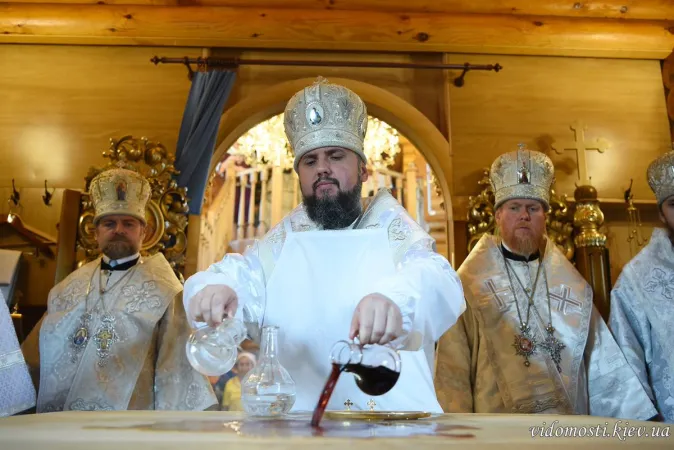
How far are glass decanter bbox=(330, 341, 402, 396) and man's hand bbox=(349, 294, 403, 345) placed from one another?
0.33 feet

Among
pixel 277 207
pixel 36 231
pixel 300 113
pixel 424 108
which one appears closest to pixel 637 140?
pixel 424 108

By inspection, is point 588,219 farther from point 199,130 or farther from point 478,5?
point 199,130

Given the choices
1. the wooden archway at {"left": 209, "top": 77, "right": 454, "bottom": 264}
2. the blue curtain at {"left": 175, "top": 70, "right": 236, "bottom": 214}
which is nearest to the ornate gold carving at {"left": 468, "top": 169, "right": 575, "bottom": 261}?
the wooden archway at {"left": 209, "top": 77, "right": 454, "bottom": 264}

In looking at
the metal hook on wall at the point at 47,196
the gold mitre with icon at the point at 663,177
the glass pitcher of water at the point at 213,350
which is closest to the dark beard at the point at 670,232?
the gold mitre with icon at the point at 663,177

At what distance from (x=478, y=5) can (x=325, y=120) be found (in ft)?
11.6

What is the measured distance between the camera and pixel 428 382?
88.6 inches

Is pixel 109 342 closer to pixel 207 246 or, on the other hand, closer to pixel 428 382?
pixel 428 382

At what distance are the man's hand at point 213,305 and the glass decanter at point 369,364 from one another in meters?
0.47

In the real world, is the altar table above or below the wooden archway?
below

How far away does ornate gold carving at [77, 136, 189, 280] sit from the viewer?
490cm

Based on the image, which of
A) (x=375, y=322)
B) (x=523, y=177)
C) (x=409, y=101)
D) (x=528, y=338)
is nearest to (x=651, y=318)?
(x=528, y=338)

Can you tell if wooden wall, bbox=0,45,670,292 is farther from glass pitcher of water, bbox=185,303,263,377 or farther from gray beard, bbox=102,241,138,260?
glass pitcher of water, bbox=185,303,263,377

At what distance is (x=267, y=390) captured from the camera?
1.49 m

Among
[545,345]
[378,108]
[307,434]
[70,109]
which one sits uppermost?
[378,108]
